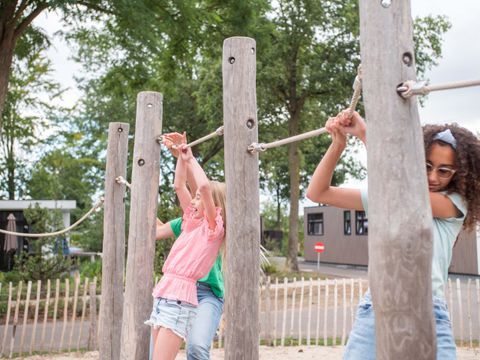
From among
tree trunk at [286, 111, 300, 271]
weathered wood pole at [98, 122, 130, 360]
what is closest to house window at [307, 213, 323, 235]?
tree trunk at [286, 111, 300, 271]

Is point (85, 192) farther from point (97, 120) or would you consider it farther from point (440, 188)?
point (440, 188)

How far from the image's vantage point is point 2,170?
25.9 m

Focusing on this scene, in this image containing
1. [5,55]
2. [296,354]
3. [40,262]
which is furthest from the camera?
[40,262]

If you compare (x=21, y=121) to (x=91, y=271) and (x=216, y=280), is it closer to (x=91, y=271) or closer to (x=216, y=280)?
(x=91, y=271)

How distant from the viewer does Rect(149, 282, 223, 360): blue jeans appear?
Result: 3100 millimetres

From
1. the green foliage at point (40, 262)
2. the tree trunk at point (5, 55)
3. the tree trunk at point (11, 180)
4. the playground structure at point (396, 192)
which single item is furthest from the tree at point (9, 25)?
the tree trunk at point (11, 180)

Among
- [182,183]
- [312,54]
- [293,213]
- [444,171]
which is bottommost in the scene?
[444,171]

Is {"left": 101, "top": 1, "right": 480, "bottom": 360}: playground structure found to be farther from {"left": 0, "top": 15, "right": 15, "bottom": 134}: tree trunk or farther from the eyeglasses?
{"left": 0, "top": 15, "right": 15, "bottom": 134}: tree trunk

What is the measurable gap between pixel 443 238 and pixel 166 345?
1700mm

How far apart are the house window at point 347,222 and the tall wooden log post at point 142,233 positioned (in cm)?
2370

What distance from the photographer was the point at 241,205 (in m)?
2.91

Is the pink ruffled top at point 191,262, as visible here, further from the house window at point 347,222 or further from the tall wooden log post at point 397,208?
the house window at point 347,222

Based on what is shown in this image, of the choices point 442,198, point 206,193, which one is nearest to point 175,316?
point 206,193

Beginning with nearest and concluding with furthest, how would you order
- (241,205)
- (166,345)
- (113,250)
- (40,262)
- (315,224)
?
(241,205) → (166,345) → (113,250) → (40,262) → (315,224)
